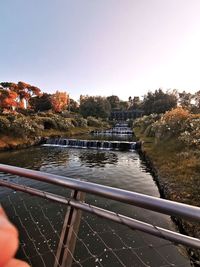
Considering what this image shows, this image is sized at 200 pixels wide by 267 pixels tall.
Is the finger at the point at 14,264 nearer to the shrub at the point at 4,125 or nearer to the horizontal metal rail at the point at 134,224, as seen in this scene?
the horizontal metal rail at the point at 134,224

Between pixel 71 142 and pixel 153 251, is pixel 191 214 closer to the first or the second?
pixel 153 251

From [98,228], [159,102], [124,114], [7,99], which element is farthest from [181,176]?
[124,114]

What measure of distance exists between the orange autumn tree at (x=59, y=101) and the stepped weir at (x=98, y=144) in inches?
1107

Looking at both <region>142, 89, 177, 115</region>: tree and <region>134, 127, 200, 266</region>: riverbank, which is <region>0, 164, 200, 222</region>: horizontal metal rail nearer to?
<region>134, 127, 200, 266</region>: riverbank

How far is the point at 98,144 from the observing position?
58.9 ft

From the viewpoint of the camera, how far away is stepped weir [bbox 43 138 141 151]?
55.4 ft

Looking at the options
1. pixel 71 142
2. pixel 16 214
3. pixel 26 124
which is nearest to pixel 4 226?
pixel 16 214

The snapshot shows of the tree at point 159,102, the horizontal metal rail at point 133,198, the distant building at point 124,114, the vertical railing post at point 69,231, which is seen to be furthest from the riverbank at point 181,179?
the distant building at point 124,114

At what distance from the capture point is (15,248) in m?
0.34

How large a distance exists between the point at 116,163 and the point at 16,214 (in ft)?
22.1

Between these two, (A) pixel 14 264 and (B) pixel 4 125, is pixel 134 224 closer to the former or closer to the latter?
(A) pixel 14 264

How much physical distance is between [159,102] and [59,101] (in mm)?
20936

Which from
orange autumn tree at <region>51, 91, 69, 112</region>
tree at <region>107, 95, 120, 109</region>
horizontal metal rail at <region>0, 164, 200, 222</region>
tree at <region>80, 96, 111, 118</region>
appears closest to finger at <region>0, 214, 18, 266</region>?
horizontal metal rail at <region>0, 164, 200, 222</region>

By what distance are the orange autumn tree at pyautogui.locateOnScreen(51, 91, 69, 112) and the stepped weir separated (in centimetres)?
2813
